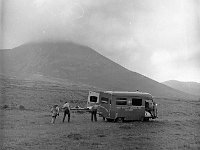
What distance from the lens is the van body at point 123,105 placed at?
112ft

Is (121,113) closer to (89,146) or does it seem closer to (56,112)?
(56,112)

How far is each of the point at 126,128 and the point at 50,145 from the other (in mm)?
10868

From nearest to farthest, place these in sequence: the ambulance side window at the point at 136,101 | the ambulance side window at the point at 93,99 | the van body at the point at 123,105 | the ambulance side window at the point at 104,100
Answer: the van body at the point at 123,105 < the ambulance side window at the point at 104,100 < the ambulance side window at the point at 136,101 < the ambulance side window at the point at 93,99

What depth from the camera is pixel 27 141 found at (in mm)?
20203

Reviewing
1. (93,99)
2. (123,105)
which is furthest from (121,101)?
(93,99)

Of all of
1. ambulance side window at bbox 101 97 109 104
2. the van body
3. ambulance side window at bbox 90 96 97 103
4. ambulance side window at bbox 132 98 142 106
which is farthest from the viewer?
ambulance side window at bbox 90 96 97 103

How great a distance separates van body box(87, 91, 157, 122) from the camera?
34188mm

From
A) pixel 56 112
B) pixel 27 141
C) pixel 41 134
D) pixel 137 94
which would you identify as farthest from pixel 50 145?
pixel 137 94

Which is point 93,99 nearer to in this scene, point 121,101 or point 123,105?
point 121,101

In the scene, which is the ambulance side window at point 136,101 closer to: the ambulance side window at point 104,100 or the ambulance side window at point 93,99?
the ambulance side window at point 104,100

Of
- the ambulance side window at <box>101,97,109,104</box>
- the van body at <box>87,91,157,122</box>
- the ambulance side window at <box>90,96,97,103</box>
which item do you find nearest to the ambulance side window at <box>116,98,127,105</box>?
the van body at <box>87,91,157,122</box>

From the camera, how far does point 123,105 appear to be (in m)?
34.4

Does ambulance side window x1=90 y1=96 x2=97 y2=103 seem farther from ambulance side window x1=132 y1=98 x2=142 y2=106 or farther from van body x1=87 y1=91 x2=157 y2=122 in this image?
ambulance side window x1=132 y1=98 x2=142 y2=106

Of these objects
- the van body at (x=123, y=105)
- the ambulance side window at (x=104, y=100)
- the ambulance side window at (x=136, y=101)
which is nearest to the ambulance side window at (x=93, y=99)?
the van body at (x=123, y=105)
